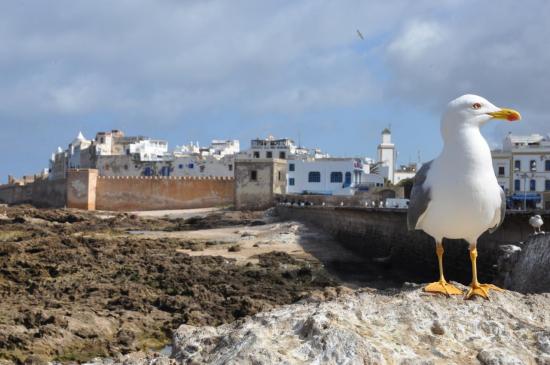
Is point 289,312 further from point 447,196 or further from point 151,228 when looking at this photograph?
point 151,228

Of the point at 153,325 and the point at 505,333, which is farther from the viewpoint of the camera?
the point at 153,325

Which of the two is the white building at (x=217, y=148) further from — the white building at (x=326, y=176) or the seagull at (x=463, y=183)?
the seagull at (x=463, y=183)

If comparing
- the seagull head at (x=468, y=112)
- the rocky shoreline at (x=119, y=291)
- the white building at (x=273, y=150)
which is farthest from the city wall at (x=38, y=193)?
the seagull head at (x=468, y=112)

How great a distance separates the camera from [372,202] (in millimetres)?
45312

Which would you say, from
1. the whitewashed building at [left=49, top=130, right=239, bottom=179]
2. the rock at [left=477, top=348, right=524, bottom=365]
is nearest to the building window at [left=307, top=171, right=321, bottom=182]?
the whitewashed building at [left=49, top=130, right=239, bottom=179]

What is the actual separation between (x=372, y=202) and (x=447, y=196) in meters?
39.6

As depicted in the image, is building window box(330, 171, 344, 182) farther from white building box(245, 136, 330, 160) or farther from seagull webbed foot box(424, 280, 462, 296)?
seagull webbed foot box(424, 280, 462, 296)

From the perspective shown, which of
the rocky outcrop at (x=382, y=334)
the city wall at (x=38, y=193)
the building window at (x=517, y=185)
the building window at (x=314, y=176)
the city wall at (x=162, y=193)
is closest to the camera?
the rocky outcrop at (x=382, y=334)

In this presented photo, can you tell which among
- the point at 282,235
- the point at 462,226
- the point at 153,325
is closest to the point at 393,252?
the point at 282,235

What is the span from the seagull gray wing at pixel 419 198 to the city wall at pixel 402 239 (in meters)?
11.2

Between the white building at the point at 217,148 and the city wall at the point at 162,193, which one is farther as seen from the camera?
the white building at the point at 217,148

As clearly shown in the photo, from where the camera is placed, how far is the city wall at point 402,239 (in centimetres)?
1884

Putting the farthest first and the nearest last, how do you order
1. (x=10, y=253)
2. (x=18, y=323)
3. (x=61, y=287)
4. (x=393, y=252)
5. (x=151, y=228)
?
(x=151, y=228) < (x=393, y=252) < (x=10, y=253) < (x=61, y=287) < (x=18, y=323)

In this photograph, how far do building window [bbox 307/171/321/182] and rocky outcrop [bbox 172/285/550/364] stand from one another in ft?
173
